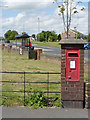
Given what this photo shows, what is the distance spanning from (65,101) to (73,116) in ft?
2.82

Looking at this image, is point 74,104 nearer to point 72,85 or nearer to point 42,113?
point 72,85

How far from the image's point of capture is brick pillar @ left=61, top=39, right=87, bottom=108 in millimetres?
6934

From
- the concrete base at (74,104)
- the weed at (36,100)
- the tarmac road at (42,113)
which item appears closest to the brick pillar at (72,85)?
the concrete base at (74,104)

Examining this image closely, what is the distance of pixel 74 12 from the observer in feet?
37.1

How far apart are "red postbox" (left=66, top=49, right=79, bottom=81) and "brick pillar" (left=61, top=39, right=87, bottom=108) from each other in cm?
9

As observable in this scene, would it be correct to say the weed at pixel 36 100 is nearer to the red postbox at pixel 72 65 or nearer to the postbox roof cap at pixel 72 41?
the red postbox at pixel 72 65

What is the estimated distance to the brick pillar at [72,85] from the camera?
6.93 metres

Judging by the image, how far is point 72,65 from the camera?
6980 mm

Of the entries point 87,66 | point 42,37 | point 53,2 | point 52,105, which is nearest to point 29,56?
point 87,66

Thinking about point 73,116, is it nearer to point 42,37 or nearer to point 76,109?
point 76,109

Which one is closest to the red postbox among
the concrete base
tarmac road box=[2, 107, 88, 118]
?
the concrete base

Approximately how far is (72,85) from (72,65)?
1.98 ft

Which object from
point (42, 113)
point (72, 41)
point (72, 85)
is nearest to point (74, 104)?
point (72, 85)

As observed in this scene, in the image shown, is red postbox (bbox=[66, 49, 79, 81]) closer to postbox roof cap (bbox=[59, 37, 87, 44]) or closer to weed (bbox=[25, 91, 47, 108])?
postbox roof cap (bbox=[59, 37, 87, 44])
